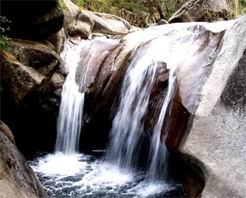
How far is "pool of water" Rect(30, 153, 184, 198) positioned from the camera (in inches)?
263

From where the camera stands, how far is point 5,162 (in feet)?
15.0

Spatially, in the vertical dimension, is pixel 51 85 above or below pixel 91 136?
above

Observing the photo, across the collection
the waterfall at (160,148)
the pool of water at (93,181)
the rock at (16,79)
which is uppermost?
the rock at (16,79)

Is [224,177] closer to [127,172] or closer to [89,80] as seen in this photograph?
[127,172]

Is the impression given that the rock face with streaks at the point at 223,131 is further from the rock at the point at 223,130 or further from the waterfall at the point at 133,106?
the waterfall at the point at 133,106

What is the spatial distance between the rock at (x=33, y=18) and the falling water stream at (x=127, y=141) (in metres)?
1.37

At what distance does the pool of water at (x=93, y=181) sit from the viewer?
21.9 feet

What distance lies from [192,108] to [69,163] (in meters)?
3.58

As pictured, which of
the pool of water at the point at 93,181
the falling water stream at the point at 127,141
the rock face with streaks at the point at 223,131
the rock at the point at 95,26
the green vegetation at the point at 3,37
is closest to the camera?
the rock face with streaks at the point at 223,131

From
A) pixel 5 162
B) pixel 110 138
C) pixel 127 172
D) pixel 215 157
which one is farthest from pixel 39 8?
pixel 215 157

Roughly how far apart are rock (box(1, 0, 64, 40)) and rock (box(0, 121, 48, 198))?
303 cm

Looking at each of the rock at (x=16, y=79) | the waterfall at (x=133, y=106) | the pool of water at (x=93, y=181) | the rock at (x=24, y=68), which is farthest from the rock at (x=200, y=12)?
the rock at (x=16, y=79)

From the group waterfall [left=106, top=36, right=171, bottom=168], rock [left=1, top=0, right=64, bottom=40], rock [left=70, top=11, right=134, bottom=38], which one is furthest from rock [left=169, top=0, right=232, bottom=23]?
rock [left=1, top=0, right=64, bottom=40]

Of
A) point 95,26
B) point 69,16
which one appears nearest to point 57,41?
point 69,16
